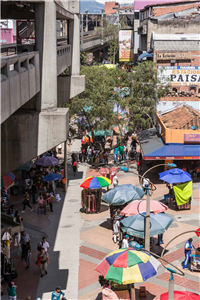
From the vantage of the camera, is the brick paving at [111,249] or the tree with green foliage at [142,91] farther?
the tree with green foliage at [142,91]

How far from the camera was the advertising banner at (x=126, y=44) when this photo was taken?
6762cm

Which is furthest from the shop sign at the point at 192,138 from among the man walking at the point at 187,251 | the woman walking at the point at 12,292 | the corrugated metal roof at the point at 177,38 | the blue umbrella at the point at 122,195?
the woman walking at the point at 12,292

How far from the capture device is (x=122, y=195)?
19000mm

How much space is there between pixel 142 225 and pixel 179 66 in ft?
70.7

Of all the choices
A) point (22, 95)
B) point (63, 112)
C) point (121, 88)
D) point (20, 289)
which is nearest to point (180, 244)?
point (20, 289)

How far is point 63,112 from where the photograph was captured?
12508mm

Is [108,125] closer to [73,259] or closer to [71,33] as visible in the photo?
[71,33]

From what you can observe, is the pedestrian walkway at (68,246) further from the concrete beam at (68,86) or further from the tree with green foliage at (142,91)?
the tree with green foliage at (142,91)

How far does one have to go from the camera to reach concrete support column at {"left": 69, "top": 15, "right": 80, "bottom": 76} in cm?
2423

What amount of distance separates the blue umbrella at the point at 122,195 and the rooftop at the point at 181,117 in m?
10.5

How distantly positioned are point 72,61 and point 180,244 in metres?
13.4

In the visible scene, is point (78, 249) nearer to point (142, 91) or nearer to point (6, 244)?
point (6, 244)

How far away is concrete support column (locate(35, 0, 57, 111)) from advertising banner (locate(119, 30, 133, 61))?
57.3m

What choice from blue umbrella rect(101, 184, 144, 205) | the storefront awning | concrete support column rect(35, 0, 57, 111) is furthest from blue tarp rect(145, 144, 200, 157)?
concrete support column rect(35, 0, 57, 111)
